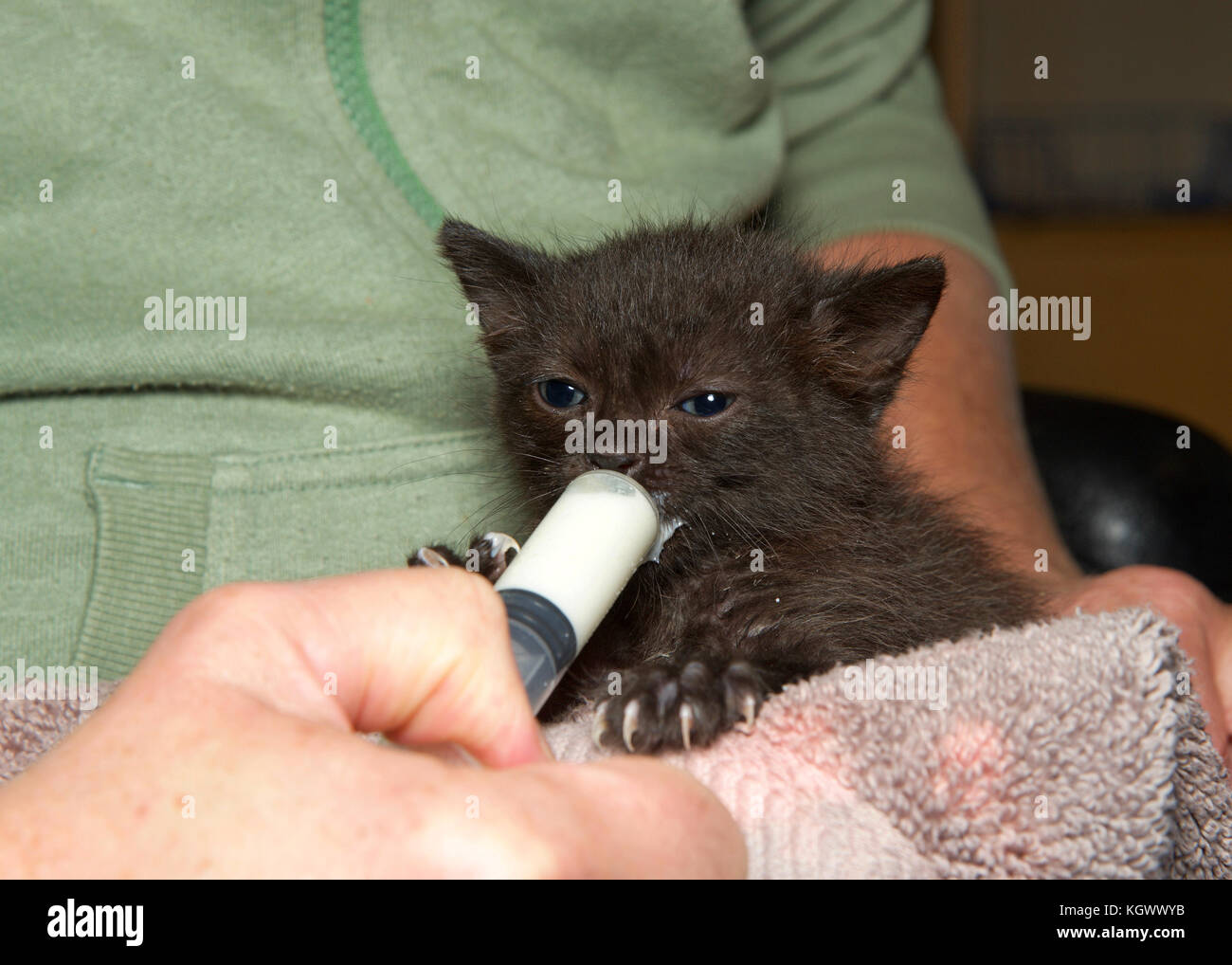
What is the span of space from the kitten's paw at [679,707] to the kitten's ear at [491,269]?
60 cm

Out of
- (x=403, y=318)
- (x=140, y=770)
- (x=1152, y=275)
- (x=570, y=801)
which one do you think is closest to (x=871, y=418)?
(x=403, y=318)

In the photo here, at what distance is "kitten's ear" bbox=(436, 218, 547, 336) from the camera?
132 centimetres

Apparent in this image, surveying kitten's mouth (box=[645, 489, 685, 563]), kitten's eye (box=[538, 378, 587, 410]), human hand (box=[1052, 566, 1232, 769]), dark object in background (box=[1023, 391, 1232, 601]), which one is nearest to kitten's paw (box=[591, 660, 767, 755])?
kitten's mouth (box=[645, 489, 685, 563])

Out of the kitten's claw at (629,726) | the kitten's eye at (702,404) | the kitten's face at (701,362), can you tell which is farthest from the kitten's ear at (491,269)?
the kitten's claw at (629,726)

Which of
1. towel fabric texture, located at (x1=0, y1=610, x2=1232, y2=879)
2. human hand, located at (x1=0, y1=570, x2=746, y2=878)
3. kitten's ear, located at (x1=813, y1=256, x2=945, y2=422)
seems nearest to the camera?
human hand, located at (x1=0, y1=570, x2=746, y2=878)

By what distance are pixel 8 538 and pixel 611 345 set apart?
2.37 ft

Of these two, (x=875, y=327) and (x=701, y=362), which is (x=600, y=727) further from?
(x=875, y=327)

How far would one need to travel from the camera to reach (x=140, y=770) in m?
0.55

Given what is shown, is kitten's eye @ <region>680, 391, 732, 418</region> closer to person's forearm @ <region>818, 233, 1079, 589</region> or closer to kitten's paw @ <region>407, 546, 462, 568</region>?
kitten's paw @ <region>407, 546, 462, 568</region>

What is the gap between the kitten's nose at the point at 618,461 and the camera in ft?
3.70

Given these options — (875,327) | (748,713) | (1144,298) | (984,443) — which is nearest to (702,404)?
(875,327)

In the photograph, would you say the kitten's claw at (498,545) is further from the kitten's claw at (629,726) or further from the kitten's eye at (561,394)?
the kitten's claw at (629,726)

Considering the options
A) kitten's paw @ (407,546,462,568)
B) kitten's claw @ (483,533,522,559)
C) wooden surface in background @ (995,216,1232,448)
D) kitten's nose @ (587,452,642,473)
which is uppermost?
wooden surface in background @ (995,216,1232,448)

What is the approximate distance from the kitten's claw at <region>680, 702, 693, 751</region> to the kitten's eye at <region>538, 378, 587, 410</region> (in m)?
0.45
